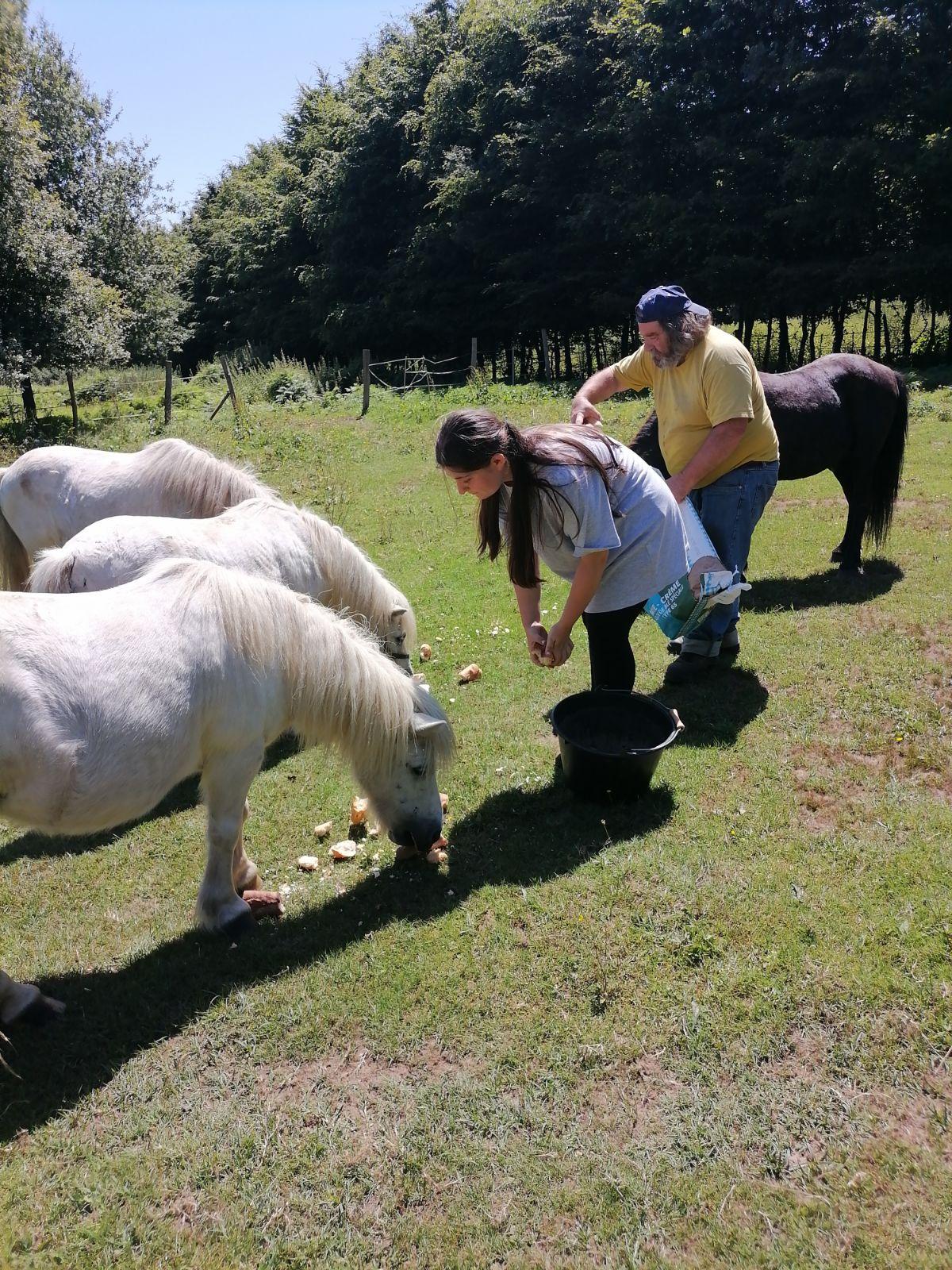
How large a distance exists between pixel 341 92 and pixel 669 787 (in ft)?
143

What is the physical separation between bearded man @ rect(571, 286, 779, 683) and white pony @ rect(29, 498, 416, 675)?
1456 millimetres

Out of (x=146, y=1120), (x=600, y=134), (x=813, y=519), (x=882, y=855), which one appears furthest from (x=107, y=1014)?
(x=600, y=134)

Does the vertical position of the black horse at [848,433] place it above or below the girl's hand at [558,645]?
above

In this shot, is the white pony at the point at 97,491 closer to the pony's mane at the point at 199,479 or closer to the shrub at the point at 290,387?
the pony's mane at the point at 199,479

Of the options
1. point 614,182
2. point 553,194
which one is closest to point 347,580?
point 614,182

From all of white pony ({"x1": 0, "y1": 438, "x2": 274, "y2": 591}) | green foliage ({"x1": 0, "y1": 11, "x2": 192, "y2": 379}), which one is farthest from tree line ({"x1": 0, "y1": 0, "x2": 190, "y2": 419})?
white pony ({"x1": 0, "y1": 438, "x2": 274, "y2": 591})

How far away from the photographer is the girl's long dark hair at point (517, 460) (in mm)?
3086

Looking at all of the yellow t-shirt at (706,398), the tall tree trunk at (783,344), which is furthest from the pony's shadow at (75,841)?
the tall tree trunk at (783,344)

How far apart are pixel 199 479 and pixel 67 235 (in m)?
18.1

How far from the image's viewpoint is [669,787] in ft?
13.0

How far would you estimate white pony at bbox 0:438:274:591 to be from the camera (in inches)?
210

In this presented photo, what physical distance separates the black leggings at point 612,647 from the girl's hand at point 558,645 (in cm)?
39

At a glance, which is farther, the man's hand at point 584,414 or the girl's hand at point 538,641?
the man's hand at point 584,414

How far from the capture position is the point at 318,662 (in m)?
3.28
